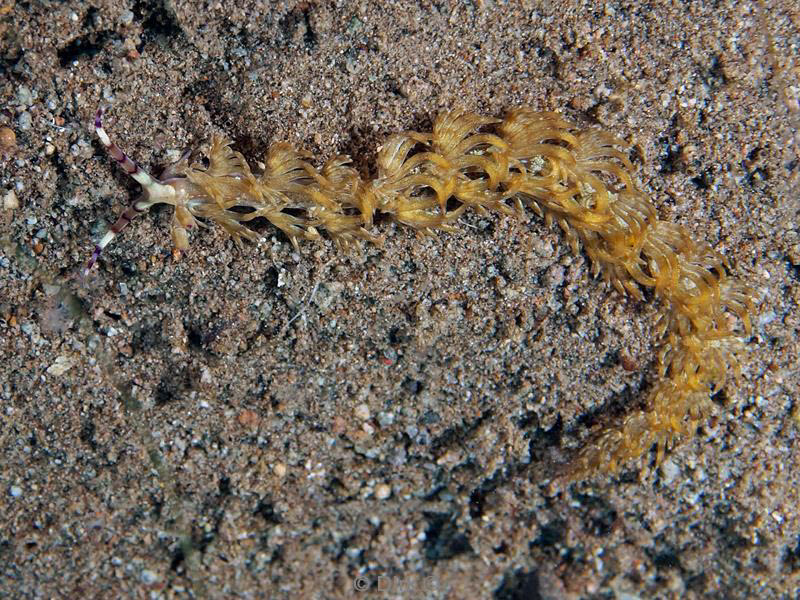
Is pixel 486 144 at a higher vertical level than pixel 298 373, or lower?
higher

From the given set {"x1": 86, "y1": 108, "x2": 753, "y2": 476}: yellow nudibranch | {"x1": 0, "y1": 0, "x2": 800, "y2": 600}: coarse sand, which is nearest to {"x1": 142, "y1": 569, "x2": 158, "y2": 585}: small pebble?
{"x1": 0, "y1": 0, "x2": 800, "y2": 600}: coarse sand

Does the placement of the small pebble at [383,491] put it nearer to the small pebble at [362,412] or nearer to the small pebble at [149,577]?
the small pebble at [362,412]

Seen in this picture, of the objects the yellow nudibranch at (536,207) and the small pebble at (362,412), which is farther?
the small pebble at (362,412)

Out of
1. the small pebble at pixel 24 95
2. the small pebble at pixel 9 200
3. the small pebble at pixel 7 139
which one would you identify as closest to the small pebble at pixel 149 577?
the small pebble at pixel 9 200

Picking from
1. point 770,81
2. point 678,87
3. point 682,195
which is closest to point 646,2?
point 678,87

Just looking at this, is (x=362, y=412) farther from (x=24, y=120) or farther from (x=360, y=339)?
(x=24, y=120)

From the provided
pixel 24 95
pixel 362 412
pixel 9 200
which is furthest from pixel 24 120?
pixel 362 412

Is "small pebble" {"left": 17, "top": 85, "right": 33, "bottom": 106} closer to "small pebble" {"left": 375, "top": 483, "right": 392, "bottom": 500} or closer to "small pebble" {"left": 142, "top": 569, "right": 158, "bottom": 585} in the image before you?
"small pebble" {"left": 142, "top": 569, "right": 158, "bottom": 585}

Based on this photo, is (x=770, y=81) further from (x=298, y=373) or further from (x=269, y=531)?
(x=269, y=531)
